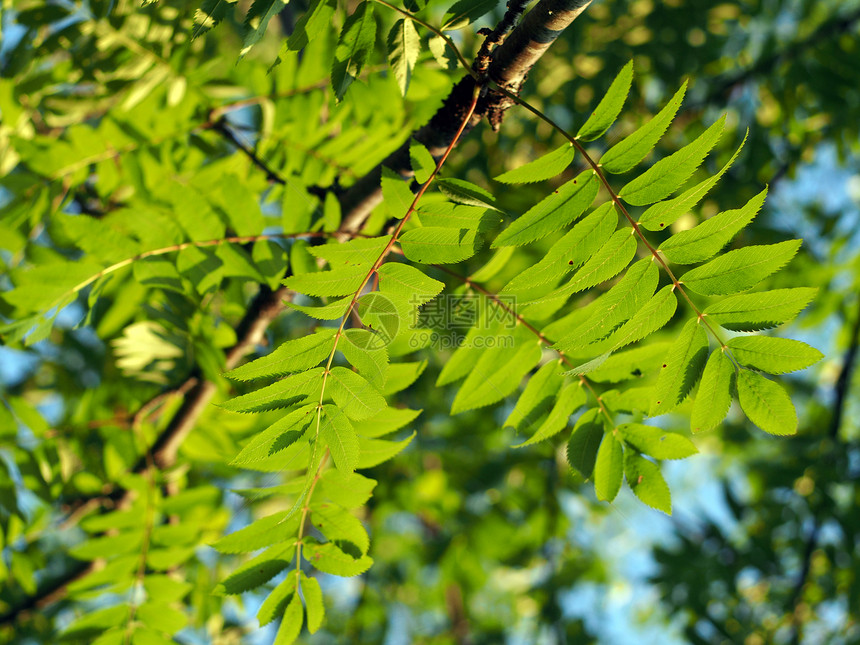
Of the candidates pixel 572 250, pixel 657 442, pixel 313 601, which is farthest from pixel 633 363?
pixel 313 601

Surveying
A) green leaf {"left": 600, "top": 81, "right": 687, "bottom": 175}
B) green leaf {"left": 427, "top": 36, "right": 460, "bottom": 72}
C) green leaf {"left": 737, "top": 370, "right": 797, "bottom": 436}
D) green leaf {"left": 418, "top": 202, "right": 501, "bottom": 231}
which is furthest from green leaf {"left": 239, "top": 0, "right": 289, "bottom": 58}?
green leaf {"left": 737, "top": 370, "right": 797, "bottom": 436}

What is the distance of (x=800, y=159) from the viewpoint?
2.82 meters

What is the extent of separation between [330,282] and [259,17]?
470 millimetres

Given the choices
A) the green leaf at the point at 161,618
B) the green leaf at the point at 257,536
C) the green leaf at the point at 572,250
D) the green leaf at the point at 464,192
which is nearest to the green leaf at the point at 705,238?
the green leaf at the point at 572,250

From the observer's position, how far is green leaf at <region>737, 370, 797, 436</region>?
3.42ft

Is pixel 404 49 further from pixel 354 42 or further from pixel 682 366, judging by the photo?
pixel 682 366

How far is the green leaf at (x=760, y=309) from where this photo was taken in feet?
3.34

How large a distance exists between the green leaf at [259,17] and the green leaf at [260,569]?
3.31ft

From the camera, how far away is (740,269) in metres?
1.04

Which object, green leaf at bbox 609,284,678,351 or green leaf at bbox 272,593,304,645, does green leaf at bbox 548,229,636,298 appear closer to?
green leaf at bbox 609,284,678,351

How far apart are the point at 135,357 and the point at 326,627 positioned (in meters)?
3.24

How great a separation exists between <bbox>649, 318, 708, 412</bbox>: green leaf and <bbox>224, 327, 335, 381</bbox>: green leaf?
641 millimetres

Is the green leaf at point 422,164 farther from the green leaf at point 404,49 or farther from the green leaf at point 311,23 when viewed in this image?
the green leaf at point 311,23

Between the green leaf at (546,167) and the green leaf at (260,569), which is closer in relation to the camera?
the green leaf at (546,167)
